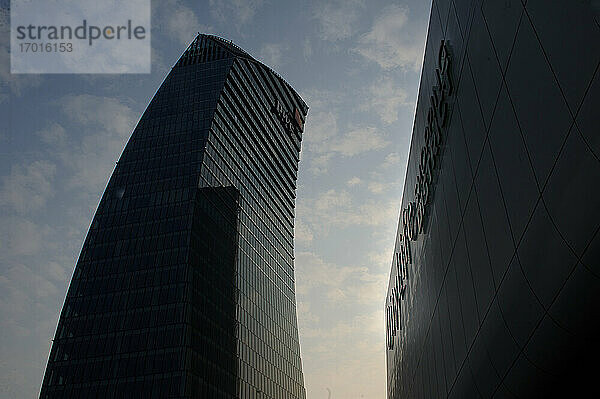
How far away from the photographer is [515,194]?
17.5 meters

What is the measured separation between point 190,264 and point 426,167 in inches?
2292

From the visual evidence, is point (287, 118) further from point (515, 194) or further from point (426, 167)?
point (515, 194)

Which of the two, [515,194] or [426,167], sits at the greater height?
[426,167]

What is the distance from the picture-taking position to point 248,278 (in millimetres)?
105938

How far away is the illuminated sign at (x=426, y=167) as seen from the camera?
27.0 m

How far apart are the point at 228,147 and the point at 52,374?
47.9 meters

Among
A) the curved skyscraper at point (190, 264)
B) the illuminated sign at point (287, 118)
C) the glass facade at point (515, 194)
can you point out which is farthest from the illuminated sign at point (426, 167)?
the illuminated sign at point (287, 118)

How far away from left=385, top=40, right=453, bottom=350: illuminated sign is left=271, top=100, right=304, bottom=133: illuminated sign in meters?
91.4

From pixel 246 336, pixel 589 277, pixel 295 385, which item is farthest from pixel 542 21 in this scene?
pixel 295 385

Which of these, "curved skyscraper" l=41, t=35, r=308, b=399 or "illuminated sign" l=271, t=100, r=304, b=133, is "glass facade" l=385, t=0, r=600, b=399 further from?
"illuminated sign" l=271, t=100, r=304, b=133

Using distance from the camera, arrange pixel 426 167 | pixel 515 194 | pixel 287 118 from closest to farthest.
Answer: pixel 515 194 → pixel 426 167 → pixel 287 118

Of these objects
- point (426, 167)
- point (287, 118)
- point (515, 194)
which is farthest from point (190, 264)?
point (515, 194)

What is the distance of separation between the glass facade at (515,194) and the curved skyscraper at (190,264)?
56490 mm

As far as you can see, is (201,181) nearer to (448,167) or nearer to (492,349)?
(448,167)
